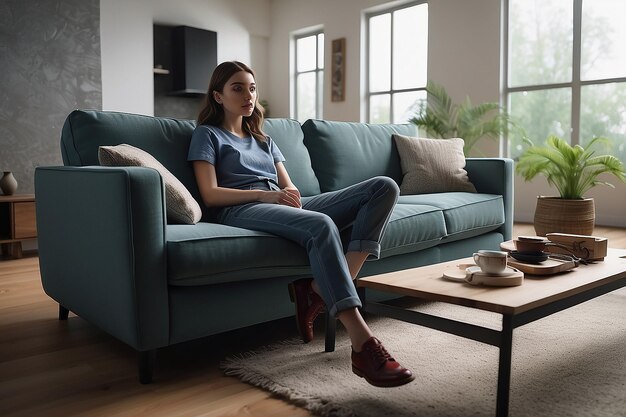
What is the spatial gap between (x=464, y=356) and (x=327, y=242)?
610 mm

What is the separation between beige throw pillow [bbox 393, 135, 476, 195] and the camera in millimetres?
3252

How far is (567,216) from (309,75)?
16.4 ft

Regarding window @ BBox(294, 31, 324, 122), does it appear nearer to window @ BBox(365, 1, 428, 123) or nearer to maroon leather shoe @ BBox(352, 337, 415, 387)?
window @ BBox(365, 1, 428, 123)

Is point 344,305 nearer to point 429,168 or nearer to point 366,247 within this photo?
point 366,247

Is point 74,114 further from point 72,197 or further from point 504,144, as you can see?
point 504,144

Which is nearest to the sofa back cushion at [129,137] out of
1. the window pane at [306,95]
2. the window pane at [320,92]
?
the window pane at [320,92]

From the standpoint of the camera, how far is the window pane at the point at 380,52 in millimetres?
7332

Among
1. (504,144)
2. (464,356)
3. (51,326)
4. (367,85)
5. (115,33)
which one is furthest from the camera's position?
(367,85)

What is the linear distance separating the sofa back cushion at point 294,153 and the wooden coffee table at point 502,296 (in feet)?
3.40

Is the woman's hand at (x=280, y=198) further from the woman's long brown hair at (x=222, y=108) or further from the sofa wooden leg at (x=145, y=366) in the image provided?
the sofa wooden leg at (x=145, y=366)

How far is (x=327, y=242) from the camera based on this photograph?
5.73ft

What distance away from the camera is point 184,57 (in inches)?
284

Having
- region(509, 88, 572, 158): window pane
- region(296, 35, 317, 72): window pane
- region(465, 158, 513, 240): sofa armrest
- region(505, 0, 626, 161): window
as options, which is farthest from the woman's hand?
region(296, 35, 317, 72): window pane

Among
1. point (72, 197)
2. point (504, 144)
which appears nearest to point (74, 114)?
point (72, 197)
